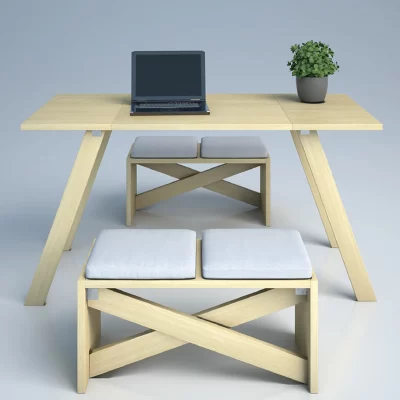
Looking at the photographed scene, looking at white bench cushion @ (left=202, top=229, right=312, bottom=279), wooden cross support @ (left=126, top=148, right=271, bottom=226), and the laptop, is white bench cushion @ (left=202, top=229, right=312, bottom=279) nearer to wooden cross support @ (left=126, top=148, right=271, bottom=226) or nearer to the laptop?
the laptop

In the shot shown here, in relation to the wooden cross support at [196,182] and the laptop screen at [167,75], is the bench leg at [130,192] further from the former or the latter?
the laptop screen at [167,75]

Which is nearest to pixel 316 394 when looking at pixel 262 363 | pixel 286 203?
pixel 262 363

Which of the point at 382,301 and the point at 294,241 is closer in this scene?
the point at 294,241

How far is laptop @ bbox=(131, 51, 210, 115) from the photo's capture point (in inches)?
187

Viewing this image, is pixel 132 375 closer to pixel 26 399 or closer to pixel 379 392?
pixel 26 399

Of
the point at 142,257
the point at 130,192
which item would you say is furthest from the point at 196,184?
the point at 142,257

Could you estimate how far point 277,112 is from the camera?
4555mm

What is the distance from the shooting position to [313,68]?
187 inches

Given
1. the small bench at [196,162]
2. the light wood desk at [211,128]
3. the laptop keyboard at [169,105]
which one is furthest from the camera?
the small bench at [196,162]

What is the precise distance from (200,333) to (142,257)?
0.34 meters

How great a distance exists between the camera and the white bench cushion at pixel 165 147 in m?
5.36

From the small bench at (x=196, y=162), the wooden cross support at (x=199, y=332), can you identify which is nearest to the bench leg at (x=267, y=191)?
the small bench at (x=196, y=162)

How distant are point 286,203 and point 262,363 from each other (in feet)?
7.59

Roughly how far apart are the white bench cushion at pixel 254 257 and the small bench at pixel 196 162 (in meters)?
1.64
